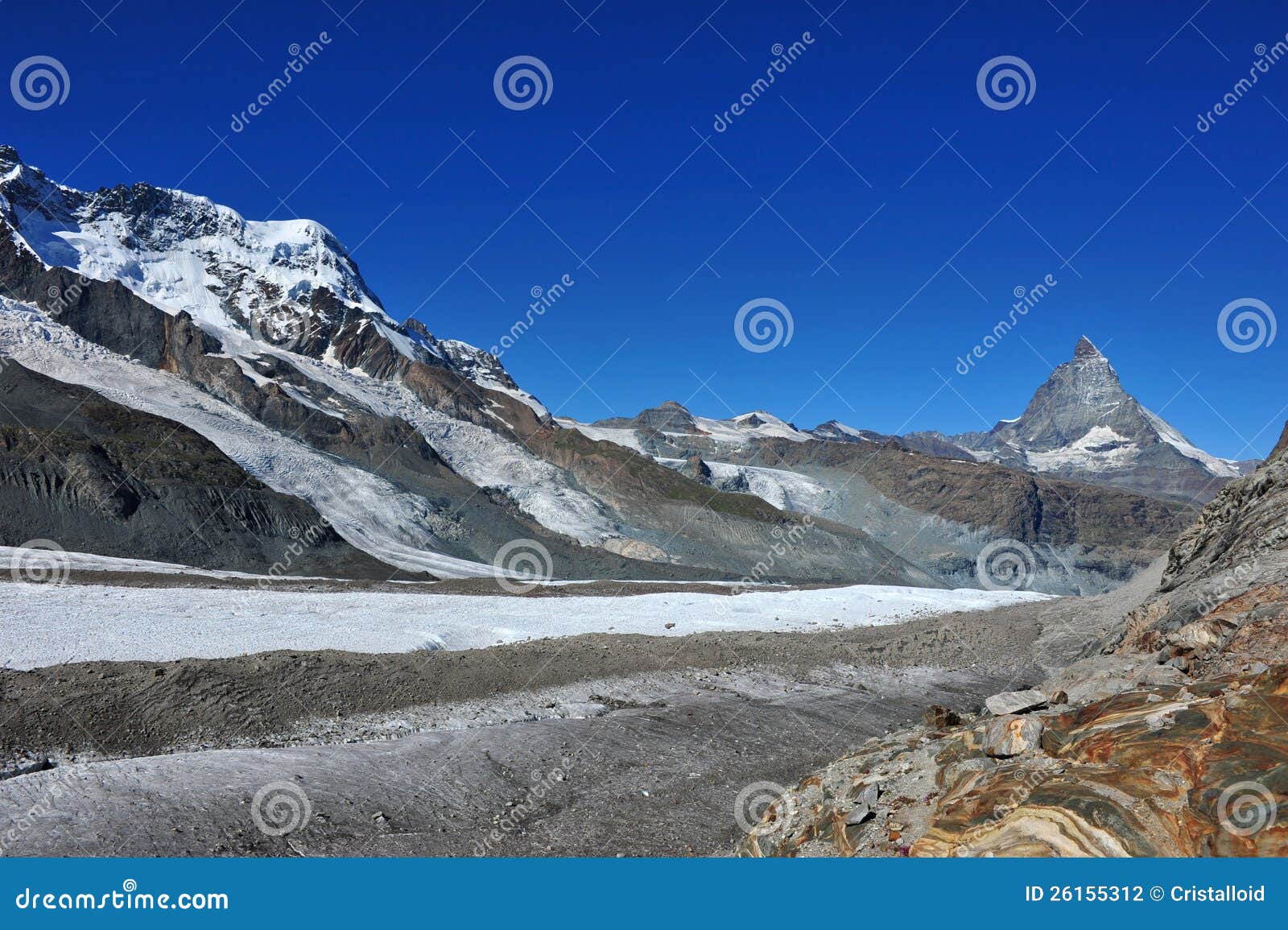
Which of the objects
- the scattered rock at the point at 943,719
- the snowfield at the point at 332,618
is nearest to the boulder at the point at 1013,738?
the scattered rock at the point at 943,719

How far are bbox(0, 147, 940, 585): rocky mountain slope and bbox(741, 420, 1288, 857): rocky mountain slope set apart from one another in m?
51.1

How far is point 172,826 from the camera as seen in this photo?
31.6 ft

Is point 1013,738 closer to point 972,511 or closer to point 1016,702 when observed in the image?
point 1016,702

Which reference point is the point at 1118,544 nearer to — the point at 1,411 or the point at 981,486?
the point at 981,486

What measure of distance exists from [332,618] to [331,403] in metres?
86.0

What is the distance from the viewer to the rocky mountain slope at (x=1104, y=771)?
21.2 ft

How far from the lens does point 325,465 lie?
79.7 m

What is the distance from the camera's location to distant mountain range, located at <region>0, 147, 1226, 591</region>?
57.1 m

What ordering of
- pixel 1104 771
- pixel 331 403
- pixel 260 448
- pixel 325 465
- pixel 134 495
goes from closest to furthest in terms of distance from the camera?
pixel 1104 771 → pixel 134 495 → pixel 260 448 → pixel 325 465 → pixel 331 403

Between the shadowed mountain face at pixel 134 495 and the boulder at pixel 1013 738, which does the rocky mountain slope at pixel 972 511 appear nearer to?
the shadowed mountain face at pixel 134 495

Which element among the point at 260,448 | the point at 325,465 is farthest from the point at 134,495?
the point at 325,465

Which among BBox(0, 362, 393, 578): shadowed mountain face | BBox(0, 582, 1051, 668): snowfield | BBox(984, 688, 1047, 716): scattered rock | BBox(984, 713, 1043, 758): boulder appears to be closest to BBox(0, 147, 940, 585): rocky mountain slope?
BBox(0, 362, 393, 578): shadowed mountain face

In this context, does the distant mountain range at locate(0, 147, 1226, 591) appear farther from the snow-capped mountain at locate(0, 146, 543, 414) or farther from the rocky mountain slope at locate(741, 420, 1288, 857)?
the rocky mountain slope at locate(741, 420, 1288, 857)

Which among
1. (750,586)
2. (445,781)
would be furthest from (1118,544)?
(445,781)
